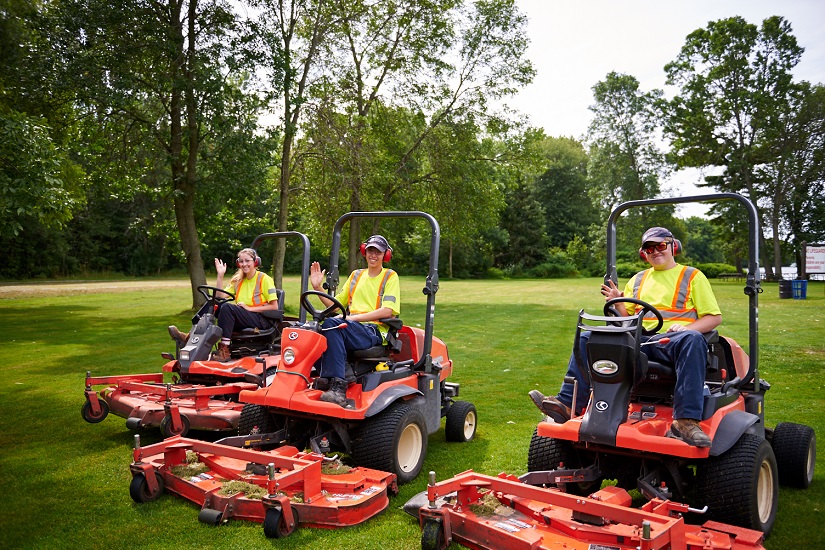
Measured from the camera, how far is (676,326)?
5.02 metres

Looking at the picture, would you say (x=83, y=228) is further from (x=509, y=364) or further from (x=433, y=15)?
(x=509, y=364)

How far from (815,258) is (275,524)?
31.8 m

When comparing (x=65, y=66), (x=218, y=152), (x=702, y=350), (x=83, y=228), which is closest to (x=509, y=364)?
(x=702, y=350)

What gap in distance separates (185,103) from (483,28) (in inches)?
540

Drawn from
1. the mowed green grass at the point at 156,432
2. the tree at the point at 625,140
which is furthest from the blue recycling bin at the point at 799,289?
the tree at the point at 625,140

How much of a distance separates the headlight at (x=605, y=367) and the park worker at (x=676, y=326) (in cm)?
21

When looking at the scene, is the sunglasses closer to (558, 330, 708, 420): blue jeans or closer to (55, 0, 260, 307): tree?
(558, 330, 708, 420): blue jeans

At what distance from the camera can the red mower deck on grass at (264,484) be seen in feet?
15.0

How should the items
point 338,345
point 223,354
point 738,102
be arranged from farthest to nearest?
1. point 738,102
2. point 223,354
3. point 338,345

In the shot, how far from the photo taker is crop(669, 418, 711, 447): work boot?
4.27 metres

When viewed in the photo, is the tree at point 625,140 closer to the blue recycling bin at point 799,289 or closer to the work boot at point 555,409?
the blue recycling bin at point 799,289

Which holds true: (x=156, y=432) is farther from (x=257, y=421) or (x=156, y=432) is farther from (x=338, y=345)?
(x=338, y=345)

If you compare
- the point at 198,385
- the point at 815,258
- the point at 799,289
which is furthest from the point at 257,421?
the point at 815,258

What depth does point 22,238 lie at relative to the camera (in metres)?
45.1
